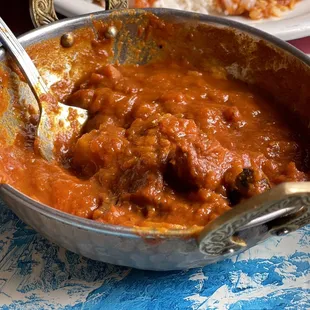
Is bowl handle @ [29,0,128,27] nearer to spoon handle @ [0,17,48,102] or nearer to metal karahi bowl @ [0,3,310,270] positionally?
Answer: metal karahi bowl @ [0,3,310,270]

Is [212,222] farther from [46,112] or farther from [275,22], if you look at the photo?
[275,22]

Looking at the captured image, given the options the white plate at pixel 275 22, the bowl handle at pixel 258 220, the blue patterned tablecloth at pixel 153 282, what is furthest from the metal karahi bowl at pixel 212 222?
the white plate at pixel 275 22

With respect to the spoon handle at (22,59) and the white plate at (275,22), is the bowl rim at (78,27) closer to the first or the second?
the spoon handle at (22,59)

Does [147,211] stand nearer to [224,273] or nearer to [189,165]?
[189,165]

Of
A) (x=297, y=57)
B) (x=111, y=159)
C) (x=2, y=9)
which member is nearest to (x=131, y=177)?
(x=111, y=159)

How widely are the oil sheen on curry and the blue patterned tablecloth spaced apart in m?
0.18

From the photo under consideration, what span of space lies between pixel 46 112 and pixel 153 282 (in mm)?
678

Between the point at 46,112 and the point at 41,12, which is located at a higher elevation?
the point at 41,12

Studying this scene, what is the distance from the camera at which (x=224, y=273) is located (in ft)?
4.92

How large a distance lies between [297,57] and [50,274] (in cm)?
104

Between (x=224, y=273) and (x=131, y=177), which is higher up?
(x=131, y=177)

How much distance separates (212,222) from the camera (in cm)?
112

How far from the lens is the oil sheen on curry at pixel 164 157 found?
146cm

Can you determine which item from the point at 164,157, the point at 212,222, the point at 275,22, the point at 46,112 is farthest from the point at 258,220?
the point at 275,22
